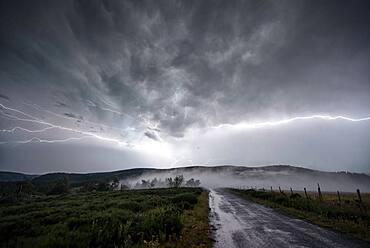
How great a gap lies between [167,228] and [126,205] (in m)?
14.0

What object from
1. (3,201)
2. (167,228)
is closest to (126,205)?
(167,228)

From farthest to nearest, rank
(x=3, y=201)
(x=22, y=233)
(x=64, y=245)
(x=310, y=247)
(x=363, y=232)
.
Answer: (x=3, y=201)
(x=22, y=233)
(x=363, y=232)
(x=64, y=245)
(x=310, y=247)

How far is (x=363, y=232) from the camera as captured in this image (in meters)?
10.2

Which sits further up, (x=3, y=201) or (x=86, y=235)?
(x=86, y=235)

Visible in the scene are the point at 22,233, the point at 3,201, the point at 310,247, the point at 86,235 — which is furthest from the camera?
the point at 3,201

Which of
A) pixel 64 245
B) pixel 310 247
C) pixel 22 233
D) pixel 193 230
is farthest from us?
pixel 22 233

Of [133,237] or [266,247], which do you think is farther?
[133,237]

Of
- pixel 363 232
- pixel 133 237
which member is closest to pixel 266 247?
pixel 133 237

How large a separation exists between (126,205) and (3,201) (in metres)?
49.5

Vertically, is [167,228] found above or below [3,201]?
above

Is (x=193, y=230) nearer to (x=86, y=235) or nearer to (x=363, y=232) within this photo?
(x=86, y=235)

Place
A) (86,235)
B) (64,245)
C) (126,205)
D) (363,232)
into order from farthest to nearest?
(126,205) < (363,232) < (86,235) < (64,245)

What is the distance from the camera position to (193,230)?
1098 cm

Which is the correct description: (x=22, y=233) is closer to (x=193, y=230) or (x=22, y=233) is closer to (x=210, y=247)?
(x=193, y=230)
